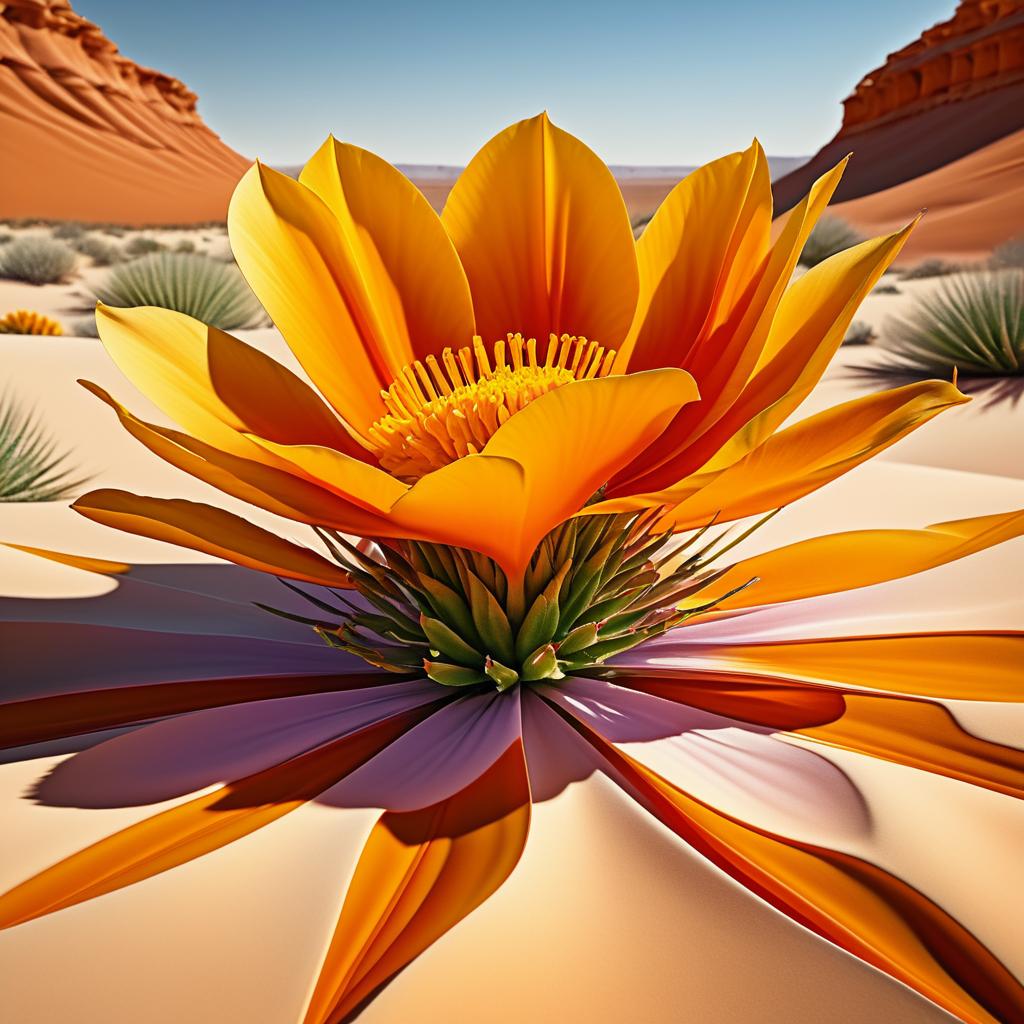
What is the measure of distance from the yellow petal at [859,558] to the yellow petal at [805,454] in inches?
5.8

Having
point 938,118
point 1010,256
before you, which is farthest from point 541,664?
point 938,118

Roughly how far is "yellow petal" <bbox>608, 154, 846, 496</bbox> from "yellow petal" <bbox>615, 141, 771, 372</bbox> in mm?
21

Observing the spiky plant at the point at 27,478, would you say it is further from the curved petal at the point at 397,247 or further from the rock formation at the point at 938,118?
the rock formation at the point at 938,118

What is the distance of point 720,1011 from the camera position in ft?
2.19

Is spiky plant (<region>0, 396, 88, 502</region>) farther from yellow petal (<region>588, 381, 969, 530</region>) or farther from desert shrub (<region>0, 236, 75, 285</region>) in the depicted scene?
desert shrub (<region>0, 236, 75, 285</region>)

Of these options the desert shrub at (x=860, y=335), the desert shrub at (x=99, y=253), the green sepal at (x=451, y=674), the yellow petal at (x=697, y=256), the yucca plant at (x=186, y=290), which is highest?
the desert shrub at (x=99, y=253)

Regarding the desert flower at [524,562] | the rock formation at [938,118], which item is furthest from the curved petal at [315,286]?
the rock formation at [938,118]

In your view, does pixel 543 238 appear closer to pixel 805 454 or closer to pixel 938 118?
pixel 805 454

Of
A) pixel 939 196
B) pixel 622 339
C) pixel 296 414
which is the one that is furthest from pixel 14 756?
pixel 939 196

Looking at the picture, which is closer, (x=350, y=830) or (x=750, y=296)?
(x=350, y=830)

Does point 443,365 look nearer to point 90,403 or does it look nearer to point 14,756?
point 14,756

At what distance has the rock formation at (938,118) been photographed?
28.2 metres

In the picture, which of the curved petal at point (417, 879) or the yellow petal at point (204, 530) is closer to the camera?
the curved petal at point (417, 879)

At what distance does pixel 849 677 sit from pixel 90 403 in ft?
9.25
